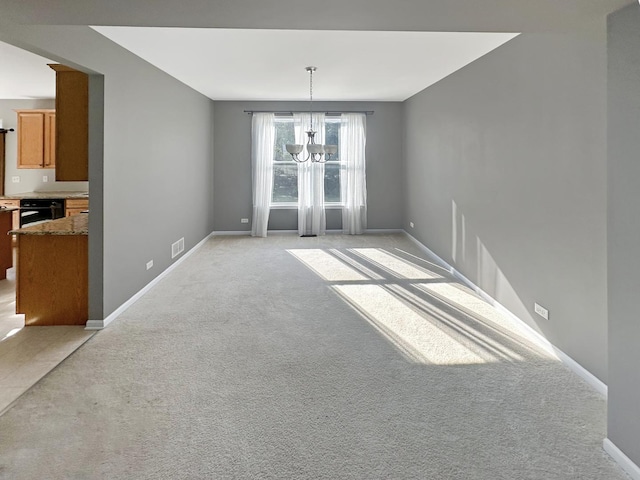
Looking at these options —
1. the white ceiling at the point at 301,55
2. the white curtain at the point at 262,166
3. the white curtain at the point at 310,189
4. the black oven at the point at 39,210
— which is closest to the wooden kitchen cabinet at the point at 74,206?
the black oven at the point at 39,210

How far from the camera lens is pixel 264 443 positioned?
208 cm

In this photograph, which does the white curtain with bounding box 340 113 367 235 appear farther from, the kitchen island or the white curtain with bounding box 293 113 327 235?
the kitchen island

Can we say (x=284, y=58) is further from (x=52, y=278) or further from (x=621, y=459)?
(x=621, y=459)

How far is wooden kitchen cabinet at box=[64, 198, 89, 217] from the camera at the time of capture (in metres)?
6.72

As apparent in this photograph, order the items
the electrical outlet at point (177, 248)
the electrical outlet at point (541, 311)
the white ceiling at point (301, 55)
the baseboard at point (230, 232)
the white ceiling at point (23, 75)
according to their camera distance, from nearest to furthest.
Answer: the electrical outlet at point (541, 311)
the white ceiling at point (301, 55)
the white ceiling at point (23, 75)
the electrical outlet at point (177, 248)
the baseboard at point (230, 232)

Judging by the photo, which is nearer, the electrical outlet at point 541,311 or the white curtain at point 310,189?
the electrical outlet at point 541,311

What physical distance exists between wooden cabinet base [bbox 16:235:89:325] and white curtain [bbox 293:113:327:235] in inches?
193

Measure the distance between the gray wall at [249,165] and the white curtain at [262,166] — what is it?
0.16m

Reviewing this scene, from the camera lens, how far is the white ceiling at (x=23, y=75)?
473cm

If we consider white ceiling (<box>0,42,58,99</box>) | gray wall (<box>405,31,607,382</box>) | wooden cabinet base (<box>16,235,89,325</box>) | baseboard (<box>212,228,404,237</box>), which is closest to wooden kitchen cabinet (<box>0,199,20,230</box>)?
white ceiling (<box>0,42,58,99</box>)

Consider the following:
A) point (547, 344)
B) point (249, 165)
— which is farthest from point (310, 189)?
point (547, 344)

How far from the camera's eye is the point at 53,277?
372cm

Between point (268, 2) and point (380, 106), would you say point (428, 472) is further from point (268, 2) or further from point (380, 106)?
point (380, 106)

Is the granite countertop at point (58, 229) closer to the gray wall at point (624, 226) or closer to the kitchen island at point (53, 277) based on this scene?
the kitchen island at point (53, 277)
